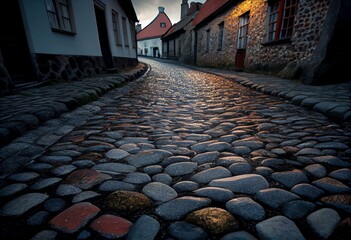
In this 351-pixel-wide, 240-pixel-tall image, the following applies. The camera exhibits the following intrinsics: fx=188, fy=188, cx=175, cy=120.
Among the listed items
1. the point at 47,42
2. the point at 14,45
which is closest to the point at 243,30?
the point at 47,42

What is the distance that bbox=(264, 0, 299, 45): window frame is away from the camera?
6.17m

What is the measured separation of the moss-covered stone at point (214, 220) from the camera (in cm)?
86

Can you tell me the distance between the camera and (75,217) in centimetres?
92

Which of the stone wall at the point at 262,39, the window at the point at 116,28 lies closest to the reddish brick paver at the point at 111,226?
the stone wall at the point at 262,39

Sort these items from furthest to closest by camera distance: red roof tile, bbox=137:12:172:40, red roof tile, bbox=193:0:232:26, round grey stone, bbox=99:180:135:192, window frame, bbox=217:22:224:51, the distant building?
1. red roof tile, bbox=137:12:172:40
2. the distant building
3. window frame, bbox=217:22:224:51
4. red roof tile, bbox=193:0:232:26
5. round grey stone, bbox=99:180:135:192

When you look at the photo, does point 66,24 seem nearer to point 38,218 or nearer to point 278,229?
point 38,218

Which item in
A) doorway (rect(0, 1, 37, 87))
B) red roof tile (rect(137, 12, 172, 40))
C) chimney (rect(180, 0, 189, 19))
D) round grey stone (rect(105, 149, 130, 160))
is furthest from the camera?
red roof tile (rect(137, 12, 172, 40))

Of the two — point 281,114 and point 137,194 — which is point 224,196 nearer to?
point 137,194

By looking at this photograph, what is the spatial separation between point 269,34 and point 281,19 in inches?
30.0

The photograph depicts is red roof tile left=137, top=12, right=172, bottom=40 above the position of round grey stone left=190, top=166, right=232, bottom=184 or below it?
above

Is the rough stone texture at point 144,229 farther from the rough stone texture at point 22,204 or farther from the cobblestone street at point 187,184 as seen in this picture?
the rough stone texture at point 22,204

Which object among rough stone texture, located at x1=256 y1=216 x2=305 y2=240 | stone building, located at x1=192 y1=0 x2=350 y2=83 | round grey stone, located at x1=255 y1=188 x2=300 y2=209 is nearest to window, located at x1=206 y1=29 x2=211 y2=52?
stone building, located at x1=192 y1=0 x2=350 y2=83

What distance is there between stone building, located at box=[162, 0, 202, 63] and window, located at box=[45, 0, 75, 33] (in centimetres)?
1393

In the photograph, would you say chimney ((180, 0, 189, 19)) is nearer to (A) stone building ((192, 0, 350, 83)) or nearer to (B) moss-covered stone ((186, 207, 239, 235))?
(A) stone building ((192, 0, 350, 83))
